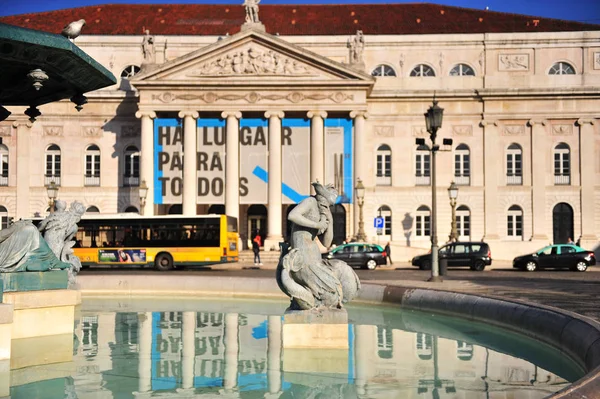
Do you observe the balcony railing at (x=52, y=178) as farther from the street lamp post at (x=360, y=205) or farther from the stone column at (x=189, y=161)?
the street lamp post at (x=360, y=205)

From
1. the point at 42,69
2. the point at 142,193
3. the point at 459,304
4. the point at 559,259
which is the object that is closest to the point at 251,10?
the point at 142,193

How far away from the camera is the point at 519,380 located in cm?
926

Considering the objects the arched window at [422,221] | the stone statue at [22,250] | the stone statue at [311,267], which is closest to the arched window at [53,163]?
the arched window at [422,221]

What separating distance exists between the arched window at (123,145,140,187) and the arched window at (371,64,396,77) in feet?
57.0

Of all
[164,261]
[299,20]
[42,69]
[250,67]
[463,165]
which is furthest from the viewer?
[299,20]

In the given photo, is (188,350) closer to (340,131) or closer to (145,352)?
(145,352)

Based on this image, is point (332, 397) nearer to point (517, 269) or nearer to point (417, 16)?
point (517, 269)

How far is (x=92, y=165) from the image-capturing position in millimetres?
56250

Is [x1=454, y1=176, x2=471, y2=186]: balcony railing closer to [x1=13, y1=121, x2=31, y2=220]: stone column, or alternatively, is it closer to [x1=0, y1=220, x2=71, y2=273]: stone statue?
[x1=13, y1=121, x2=31, y2=220]: stone column

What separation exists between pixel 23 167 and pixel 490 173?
1245 inches

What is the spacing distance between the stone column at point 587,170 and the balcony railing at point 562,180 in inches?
34.0

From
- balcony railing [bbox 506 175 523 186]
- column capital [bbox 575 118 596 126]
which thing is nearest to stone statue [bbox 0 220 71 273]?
balcony railing [bbox 506 175 523 186]

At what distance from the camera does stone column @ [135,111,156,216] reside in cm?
5203

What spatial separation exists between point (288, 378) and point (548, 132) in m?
49.5
